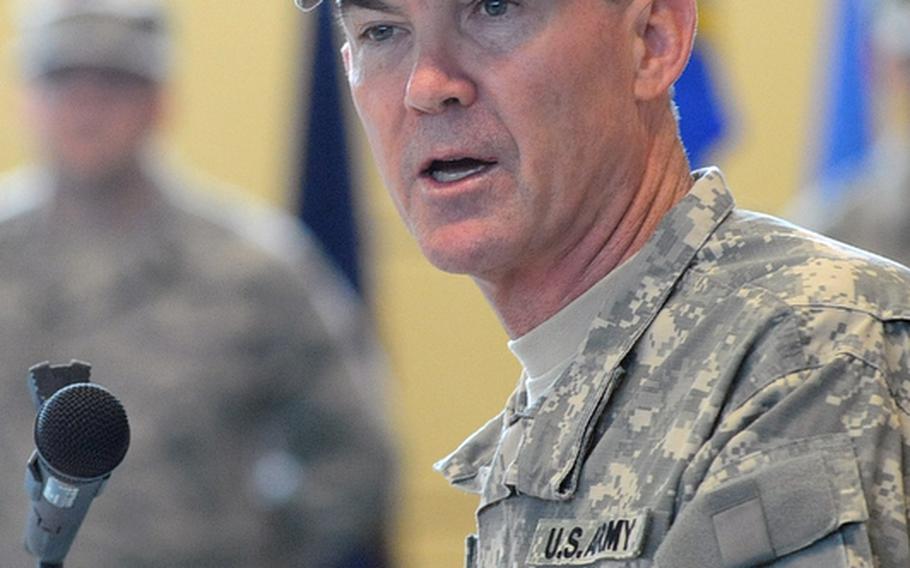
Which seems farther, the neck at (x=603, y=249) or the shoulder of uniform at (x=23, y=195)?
the shoulder of uniform at (x=23, y=195)

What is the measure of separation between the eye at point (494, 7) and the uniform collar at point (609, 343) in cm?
23

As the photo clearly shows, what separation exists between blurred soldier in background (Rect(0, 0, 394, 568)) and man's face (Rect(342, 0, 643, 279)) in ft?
6.71

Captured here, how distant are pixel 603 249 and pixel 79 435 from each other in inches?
19.6

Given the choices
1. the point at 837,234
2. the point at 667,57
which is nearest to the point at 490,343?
the point at 837,234

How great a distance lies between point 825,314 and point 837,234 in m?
2.48

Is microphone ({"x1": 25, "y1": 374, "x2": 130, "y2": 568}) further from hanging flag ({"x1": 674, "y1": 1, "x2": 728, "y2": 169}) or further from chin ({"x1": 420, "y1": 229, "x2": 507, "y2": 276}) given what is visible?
hanging flag ({"x1": 674, "y1": 1, "x2": 728, "y2": 169})

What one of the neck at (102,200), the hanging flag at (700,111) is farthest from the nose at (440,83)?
the hanging flag at (700,111)

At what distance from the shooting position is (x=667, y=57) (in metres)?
1.78

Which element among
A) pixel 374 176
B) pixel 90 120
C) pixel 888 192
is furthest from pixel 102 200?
pixel 888 192

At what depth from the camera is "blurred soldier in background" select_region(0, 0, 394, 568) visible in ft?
12.3

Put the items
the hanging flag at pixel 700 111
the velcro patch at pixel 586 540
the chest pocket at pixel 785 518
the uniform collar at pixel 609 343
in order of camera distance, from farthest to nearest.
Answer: the hanging flag at pixel 700 111
the uniform collar at pixel 609 343
the velcro patch at pixel 586 540
the chest pocket at pixel 785 518

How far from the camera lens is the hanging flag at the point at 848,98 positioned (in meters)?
5.09

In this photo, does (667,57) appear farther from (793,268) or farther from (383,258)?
(383,258)

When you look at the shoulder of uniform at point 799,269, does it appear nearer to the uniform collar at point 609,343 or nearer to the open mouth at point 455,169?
the uniform collar at point 609,343
